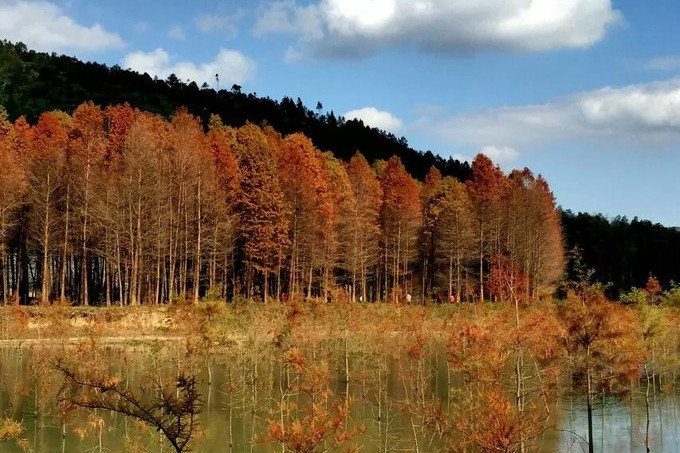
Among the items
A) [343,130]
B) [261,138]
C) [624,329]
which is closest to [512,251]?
[261,138]

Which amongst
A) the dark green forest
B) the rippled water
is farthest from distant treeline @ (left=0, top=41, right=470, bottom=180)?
the rippled water

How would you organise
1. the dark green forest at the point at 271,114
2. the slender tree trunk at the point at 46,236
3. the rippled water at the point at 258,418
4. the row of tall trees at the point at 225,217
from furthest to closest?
the dark green forest at the point at 271,114 < the row of tall trees at the point at 225,217 < the slender tree trunk at the point at 46,236 < the rippled water at the point at 258,418

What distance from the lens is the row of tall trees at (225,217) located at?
58.1m

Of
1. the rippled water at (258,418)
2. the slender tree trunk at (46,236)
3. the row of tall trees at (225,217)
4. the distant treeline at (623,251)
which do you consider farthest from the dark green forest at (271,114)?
the rippled water at (258,418)

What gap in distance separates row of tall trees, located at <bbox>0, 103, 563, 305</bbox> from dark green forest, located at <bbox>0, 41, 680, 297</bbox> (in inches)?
1158

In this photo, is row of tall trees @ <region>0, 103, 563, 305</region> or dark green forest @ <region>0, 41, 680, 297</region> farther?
dark green forest @ <region>0, 41, 680, 297</region>

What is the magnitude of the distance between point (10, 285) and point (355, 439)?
183 feet

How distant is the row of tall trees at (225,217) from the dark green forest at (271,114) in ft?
96.5

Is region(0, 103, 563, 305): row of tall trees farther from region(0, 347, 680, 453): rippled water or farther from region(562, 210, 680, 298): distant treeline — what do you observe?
region(562, 210, 680, 298): distant treeline

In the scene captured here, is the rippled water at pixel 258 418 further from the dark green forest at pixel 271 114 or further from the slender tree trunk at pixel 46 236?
the dark green forest at pixel 271 114

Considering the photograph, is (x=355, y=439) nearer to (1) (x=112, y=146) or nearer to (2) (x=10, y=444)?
(2) (x=10, y=444)

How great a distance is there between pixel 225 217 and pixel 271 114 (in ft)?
343

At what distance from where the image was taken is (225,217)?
62156mm

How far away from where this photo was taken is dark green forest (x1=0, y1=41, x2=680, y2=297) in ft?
382
